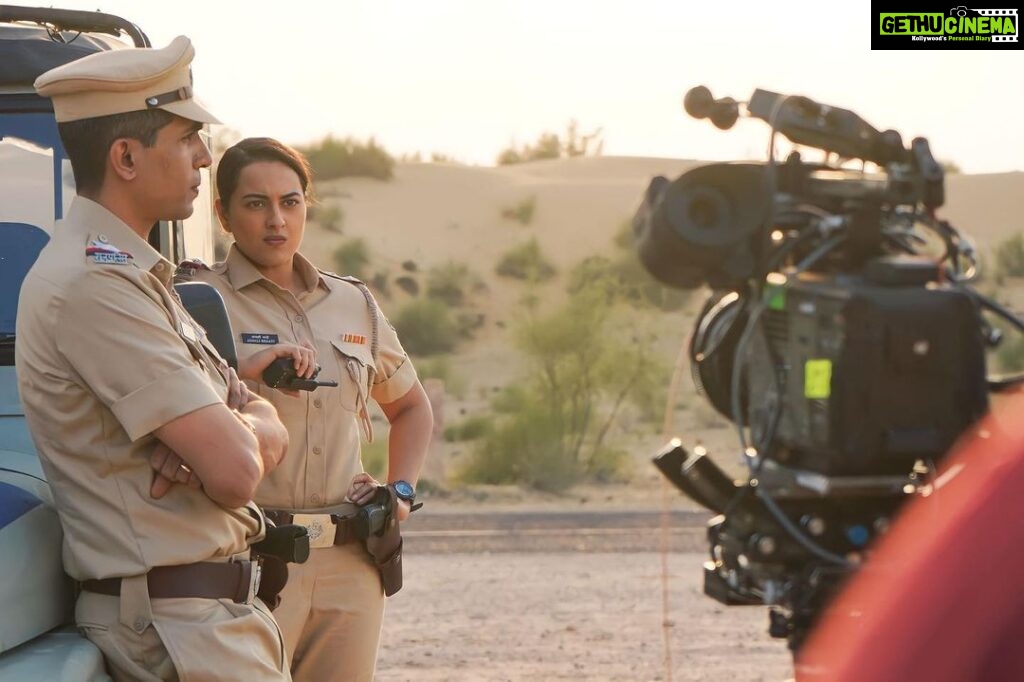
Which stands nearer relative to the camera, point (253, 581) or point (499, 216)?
point (253, 581)

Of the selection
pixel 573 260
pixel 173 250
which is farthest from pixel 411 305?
pixel 173 250

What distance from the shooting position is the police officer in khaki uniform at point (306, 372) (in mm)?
3959

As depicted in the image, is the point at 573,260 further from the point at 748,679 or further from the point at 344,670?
the point at 344,670

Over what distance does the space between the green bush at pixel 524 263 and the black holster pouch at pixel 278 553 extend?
31581 mm

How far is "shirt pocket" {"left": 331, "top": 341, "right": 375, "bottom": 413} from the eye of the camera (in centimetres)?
409

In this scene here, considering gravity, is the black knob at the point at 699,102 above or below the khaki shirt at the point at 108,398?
above

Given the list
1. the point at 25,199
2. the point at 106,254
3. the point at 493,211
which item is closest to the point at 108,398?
the point at 106,254

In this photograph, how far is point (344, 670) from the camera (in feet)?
13.2

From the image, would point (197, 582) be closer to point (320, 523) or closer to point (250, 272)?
point (320, 523)

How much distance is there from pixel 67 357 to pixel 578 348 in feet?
55.7

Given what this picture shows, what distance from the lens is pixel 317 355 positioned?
13.4 ft

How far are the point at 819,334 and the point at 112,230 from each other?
4.97 feet

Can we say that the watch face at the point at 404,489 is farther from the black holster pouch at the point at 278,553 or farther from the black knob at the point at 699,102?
the black knob at the point at 699,102

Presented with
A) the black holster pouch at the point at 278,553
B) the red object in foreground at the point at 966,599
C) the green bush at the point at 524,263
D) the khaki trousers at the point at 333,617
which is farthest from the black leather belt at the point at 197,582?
the green bush at the point at 524,263
